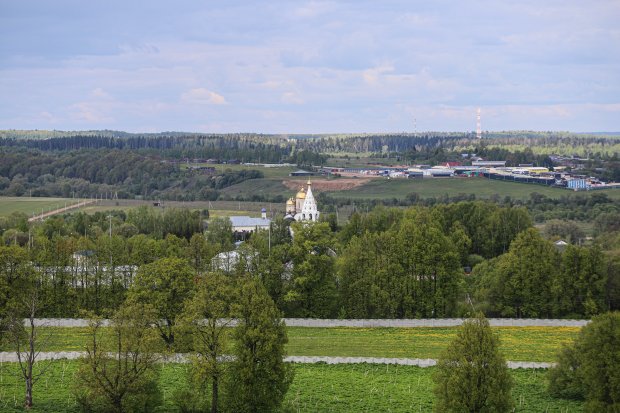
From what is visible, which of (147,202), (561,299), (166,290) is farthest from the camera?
(147,202)

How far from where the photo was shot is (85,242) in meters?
85.4

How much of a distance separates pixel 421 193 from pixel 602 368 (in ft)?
491

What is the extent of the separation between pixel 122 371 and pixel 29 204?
137 m

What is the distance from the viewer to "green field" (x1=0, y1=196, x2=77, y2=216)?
163m

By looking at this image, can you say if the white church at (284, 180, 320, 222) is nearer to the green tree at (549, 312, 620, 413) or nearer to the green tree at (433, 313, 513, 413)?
the green tree at (549, 312, 620, 413)

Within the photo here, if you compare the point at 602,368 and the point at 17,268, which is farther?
the point at 17,268

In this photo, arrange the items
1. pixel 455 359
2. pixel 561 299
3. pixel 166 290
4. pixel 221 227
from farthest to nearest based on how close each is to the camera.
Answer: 1. pixel 221 227
2. pixel 561 299
3. pixel 166 290
4. pixel 455 359

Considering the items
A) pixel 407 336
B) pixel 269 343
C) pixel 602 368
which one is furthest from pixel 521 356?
pixel 269 343

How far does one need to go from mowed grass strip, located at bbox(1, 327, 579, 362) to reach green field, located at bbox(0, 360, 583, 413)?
3744mm

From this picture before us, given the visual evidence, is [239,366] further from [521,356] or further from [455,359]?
[521,356]

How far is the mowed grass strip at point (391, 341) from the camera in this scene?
198 ft

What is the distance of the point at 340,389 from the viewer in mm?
50812

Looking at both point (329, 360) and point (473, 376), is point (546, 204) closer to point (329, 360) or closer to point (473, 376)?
point (329, 360)

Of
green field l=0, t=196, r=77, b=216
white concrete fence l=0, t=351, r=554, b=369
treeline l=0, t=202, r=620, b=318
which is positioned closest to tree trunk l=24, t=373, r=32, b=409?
white concrete fence l=0, t=351, r=554, b=369
